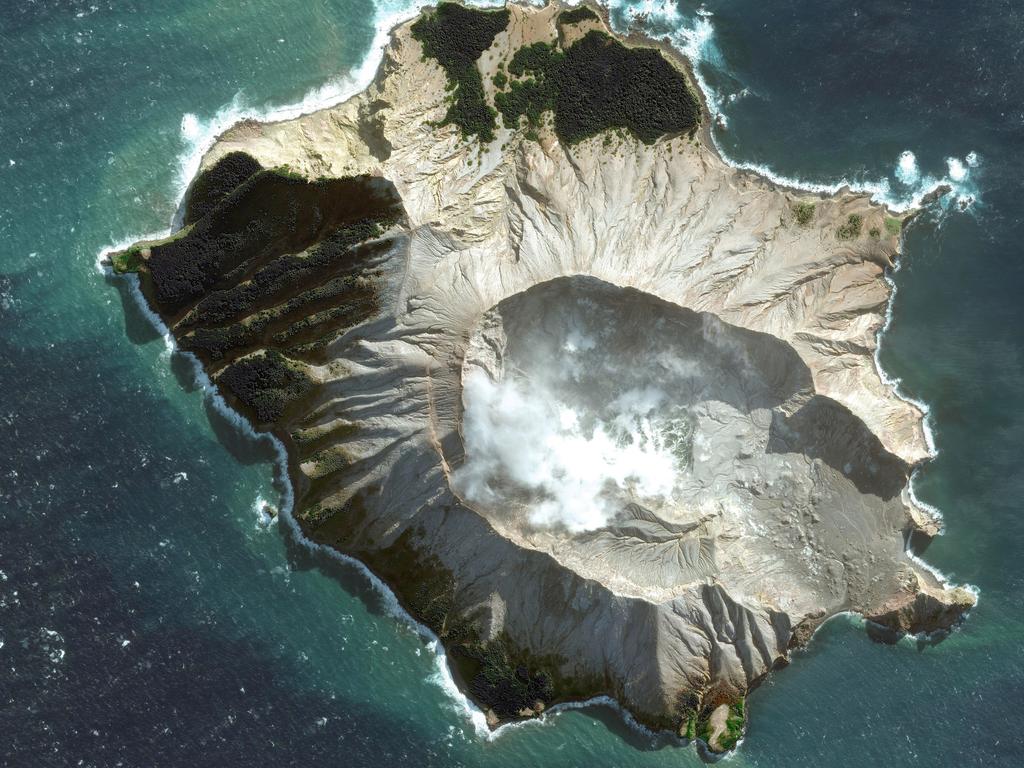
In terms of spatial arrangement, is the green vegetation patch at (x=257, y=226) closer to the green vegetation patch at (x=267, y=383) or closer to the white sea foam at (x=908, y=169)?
the green vegetation patch at (x=267, y=383)

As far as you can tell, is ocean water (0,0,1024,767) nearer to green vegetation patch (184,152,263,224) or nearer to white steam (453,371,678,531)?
green vegetation patch (184,152,263,224)

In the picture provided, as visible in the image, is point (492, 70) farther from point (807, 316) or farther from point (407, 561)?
point (407, 561)

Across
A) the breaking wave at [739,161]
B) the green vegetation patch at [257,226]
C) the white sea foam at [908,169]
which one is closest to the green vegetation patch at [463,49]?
the green vegetation patch at [257,226]

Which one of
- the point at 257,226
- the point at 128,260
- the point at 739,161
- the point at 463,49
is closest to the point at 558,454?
the point at 739,161

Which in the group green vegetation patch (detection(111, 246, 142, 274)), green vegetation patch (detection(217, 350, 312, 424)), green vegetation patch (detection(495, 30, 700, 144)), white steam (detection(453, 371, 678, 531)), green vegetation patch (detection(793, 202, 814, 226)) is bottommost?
white steam (detection(453, 371, 678, 531))

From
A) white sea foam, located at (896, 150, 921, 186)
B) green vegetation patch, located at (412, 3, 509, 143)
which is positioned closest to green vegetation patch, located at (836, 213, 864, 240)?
white sea foam, located at (896, 150, 921, 186)

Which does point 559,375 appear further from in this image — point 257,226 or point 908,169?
point 908,169
